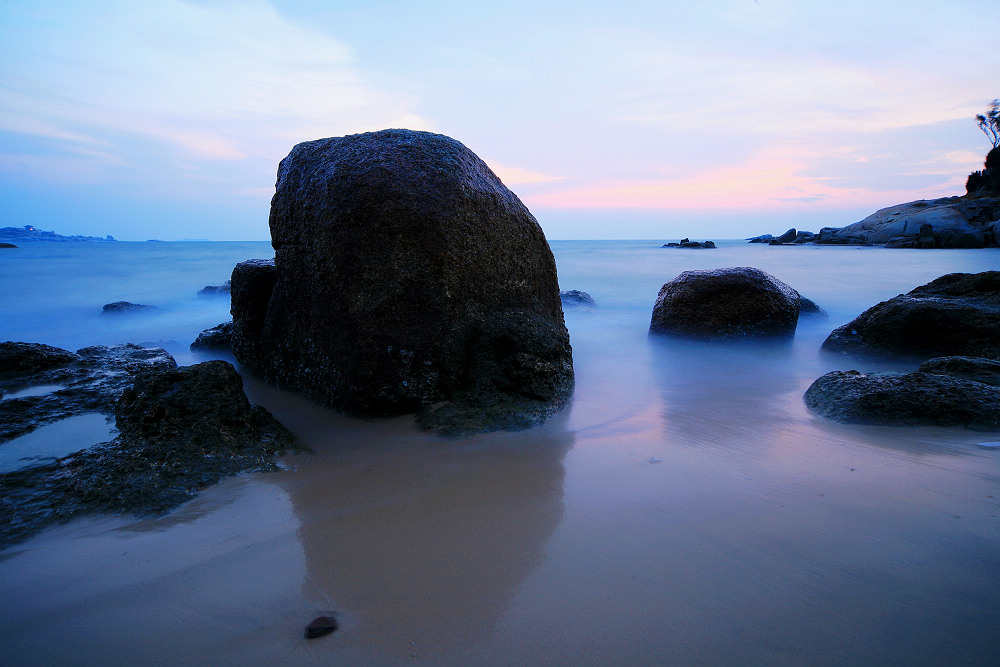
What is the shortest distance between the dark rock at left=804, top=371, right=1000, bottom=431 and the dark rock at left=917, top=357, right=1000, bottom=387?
266 millimetres

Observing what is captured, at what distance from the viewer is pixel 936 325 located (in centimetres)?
444

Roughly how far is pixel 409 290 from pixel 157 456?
1.41 meters

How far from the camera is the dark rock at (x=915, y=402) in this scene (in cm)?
278

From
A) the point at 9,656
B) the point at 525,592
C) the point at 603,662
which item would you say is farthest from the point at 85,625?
the point at 603,662

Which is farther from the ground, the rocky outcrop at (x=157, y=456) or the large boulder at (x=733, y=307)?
the large boulder at (x=733, y=307)

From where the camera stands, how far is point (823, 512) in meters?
1.93

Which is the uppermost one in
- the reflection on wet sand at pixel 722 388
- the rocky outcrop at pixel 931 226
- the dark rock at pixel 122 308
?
the rocky outcrop at pixel 931 226

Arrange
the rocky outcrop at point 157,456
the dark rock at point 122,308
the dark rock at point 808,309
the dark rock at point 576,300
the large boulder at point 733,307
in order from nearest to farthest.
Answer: the rocky outcrop at point 157,456 < the large boulder at point 733,307 < the dark rock at point 808,309 < the dark rock at point 122,308 < the dark rock at point 576,300

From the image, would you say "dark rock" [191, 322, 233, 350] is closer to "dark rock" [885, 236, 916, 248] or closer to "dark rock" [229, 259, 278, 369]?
"dark rock" [229, 259, 278, 369]

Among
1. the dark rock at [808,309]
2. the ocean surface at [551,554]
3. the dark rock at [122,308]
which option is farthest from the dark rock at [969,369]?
the dark rock at [122,308]

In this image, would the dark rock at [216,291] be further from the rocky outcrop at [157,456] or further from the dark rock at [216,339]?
the rocky outcrop at [157,456]

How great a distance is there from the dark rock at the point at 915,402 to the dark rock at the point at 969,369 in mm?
266

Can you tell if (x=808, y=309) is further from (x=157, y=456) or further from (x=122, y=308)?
(x=122, y=308)

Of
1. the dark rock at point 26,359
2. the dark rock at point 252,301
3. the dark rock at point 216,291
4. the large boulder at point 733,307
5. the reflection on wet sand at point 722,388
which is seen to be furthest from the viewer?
the dark rock at point 216,291
